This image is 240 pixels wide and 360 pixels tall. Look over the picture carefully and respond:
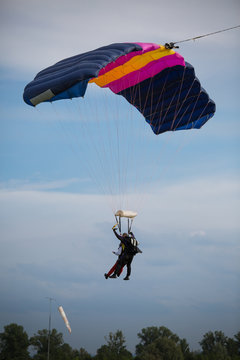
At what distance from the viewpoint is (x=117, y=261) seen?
48.5 ft

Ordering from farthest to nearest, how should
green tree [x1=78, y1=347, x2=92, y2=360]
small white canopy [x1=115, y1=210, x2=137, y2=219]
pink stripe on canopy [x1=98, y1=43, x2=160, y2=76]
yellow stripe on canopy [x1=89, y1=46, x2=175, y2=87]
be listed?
green tree [x1=78, y1=347, x2=92, y2=360]
yellow stripe on canopy [x1=89, y1=46, x2=175, y2=87]
pink stripe on canopy [x1=98, y1=43, x2=160, y2=76]
small white canopy [x1=115, y1=210, x2=137, y2=219]

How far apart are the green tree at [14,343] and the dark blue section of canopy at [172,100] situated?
50525 mm

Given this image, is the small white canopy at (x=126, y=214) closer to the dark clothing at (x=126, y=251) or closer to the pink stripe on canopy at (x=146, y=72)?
the dark clothing at (x=126, y=251)

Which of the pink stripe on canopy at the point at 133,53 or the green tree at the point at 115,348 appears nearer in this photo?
the pink stripe on canopy at the point at 133,53

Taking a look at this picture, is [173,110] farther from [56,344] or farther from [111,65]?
[56,344]

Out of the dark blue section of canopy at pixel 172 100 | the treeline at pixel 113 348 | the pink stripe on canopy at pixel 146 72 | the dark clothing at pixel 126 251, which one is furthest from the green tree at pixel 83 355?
the dark clothing at pixel 126 251

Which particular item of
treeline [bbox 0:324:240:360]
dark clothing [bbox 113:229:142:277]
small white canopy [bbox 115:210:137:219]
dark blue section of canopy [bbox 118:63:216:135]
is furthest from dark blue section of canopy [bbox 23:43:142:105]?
treeline [bbox 0:324:240:360]

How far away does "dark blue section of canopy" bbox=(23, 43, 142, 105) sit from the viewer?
45.3 ft

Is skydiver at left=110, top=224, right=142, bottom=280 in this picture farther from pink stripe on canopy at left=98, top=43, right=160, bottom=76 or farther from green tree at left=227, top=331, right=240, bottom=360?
green tree at left=227, top=331, right=240, bottom=360

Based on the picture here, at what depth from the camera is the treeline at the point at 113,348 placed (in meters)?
61.0

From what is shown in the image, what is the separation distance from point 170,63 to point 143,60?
857 mm

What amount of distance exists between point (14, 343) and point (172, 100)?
5259 centimetres

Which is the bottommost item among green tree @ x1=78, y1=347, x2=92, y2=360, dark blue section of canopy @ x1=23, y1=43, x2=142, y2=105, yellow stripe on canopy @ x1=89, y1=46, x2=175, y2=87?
green tree @ x1=78, y1=347, x2=92, y2=360

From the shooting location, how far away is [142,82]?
58.9 feet
